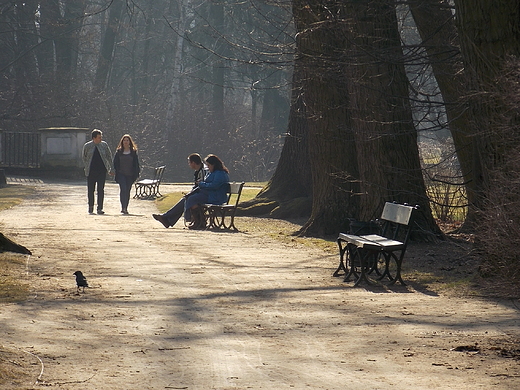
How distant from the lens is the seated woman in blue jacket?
17828mm

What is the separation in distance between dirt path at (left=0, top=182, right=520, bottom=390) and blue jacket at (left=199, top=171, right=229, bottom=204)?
5.07 metres

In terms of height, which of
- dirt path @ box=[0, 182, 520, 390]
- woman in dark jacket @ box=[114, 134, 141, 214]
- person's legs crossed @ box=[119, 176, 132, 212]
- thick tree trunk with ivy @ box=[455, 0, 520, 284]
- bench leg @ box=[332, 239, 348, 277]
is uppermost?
thick tree trunk with ivy @ box=[455, 0, 520, 284]

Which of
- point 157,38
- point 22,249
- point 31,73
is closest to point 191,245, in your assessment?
point 22,249

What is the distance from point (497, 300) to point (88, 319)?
3.95 meters

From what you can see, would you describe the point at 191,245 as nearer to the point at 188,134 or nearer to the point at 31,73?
the point at 31,73

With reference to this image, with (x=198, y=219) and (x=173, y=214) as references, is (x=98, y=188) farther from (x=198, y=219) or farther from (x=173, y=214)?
(x=198, y=219)

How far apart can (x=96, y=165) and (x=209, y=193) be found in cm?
391

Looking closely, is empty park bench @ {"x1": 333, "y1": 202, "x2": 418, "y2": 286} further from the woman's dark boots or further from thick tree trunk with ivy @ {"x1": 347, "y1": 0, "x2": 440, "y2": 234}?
the woman's dark boots

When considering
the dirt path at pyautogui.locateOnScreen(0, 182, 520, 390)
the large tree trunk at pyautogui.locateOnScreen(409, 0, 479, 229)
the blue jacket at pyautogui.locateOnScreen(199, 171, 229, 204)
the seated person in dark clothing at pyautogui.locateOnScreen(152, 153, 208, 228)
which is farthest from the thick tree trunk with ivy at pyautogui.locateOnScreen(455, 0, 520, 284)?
the seated person in dark clothing at pyautogui.locateOnScreen(152, 153, 208, 228)

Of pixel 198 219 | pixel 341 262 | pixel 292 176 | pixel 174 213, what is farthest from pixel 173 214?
pixel 341 262

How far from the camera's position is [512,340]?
23.0 ft

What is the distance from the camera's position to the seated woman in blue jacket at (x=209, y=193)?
17828mm

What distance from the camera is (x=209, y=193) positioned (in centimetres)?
1789

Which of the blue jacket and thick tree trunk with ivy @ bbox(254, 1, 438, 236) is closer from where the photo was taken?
thick tree trunk with ivy @ bbox(254, 1, 438, 236)
